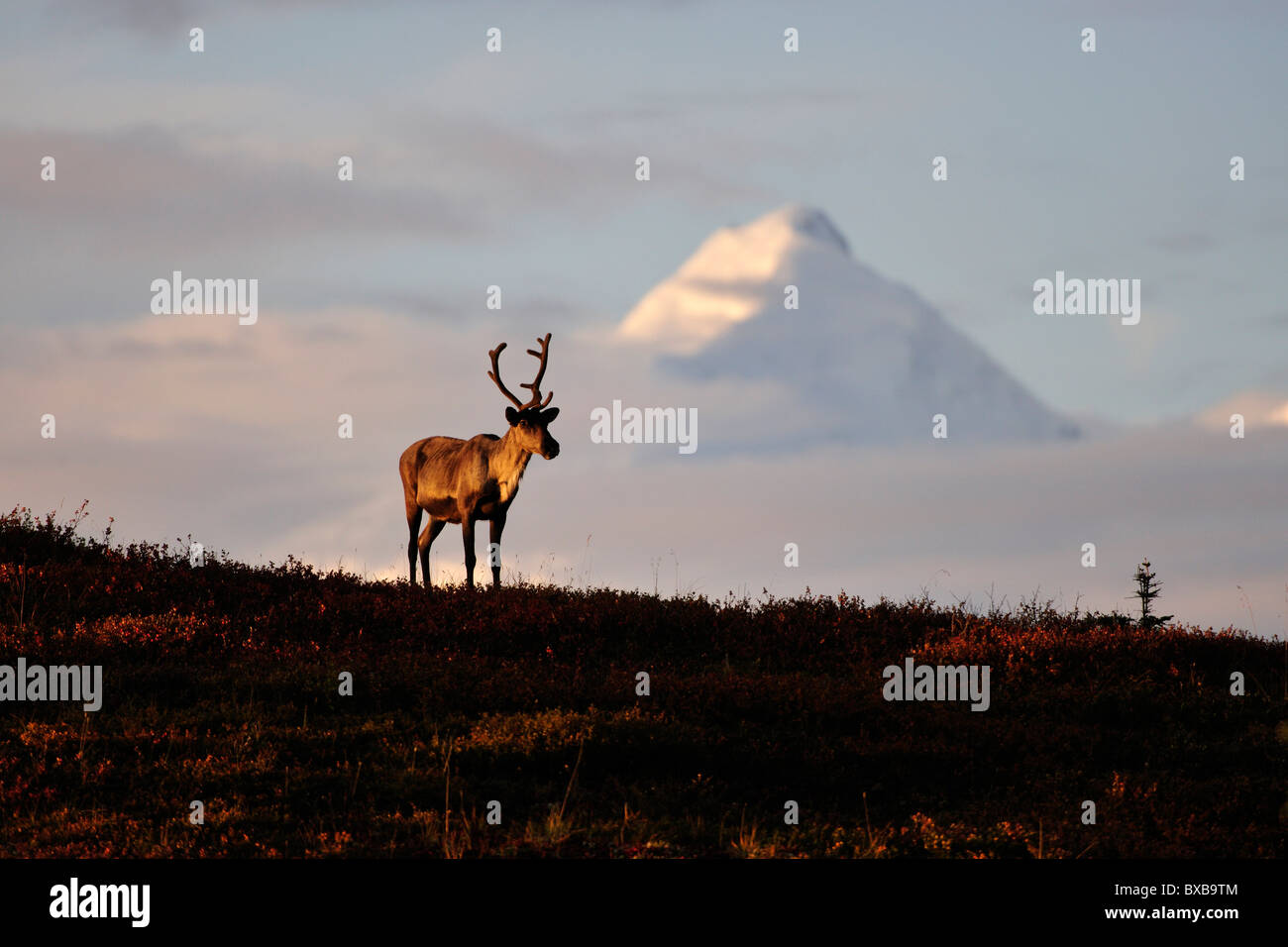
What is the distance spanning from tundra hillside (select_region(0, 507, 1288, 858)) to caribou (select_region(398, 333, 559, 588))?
2.82 metres

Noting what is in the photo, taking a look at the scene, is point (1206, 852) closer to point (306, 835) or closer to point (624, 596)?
point (306, 835)

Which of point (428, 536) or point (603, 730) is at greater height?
point (428, 536)

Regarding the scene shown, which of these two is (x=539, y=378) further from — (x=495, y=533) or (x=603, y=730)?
(x=603, y=730)

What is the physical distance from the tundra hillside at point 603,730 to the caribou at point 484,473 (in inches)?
111

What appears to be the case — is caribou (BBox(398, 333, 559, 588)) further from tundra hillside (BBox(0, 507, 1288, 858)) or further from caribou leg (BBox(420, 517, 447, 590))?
tundra hillside (BBox(0, 507, 1288, 858))

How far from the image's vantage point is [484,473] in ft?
74.2

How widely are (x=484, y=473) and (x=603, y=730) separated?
10.7 m

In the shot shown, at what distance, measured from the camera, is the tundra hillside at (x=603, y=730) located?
1042 centimetres

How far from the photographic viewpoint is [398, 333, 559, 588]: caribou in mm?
22047

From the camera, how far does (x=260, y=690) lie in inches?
560

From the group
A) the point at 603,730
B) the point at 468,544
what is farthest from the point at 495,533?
the point at 603,730

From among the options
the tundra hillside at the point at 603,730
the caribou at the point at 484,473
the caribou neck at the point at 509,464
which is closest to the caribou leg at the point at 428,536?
the caribou at the point at 484,473

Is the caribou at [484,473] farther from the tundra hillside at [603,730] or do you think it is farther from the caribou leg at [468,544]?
the tundra hillside at [603,730]

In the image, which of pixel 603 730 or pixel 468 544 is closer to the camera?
pixel 603 730
